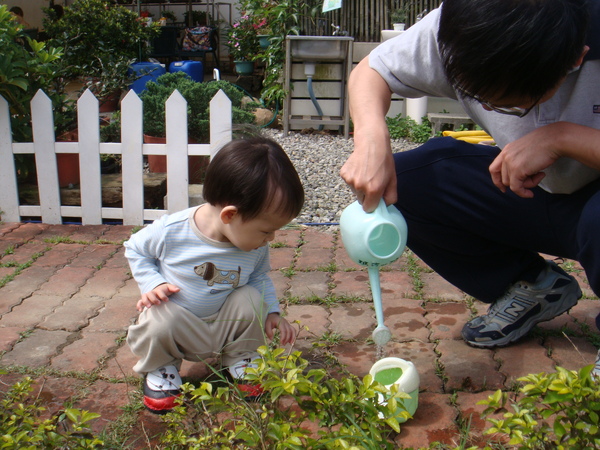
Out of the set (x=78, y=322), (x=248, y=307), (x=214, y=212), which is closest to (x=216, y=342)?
(x=248, y=307)

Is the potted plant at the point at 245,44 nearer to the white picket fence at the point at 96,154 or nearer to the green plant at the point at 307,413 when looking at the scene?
the white picket fence at the point at 96,154

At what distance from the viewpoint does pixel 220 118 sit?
3.87m

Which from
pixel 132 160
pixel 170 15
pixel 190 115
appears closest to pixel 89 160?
pixel 132 160

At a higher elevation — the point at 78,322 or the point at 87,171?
the point at 87,171

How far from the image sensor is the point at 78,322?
2.67m

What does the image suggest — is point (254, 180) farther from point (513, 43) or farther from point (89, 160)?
point (89, 160)

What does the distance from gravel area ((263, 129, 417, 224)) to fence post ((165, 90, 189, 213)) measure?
54 centimetres

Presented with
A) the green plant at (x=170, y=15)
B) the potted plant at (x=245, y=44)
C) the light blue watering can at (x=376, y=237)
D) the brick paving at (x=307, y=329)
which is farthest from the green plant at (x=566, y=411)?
the green plant at (x=170, y=15)

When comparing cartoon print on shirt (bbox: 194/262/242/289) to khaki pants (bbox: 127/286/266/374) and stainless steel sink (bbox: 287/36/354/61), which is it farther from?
stainless steel sink (bbox: 287/36/354/61)

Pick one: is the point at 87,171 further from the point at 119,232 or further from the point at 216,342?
the point at 216,342

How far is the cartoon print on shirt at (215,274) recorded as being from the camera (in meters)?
2.01

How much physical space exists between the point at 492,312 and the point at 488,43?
122cm

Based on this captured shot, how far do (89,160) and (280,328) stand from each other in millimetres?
2472

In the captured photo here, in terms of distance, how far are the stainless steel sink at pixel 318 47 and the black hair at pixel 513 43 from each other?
5.42 meters
